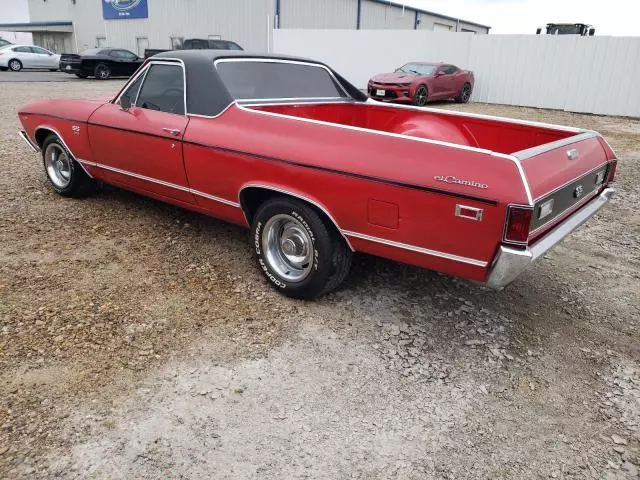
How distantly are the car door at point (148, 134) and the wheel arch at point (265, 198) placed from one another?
57 centimetres

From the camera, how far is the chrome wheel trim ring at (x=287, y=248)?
11.4 ft

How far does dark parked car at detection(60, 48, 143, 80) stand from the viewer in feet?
69.6

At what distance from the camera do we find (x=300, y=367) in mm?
2902

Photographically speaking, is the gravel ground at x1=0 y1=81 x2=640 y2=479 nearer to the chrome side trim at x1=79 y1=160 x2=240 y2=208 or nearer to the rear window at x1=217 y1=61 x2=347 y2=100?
the chrome side trim at x1=79 y1=160 x2=240 y2=208

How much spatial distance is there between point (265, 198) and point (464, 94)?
48.5ft

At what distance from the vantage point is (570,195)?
310 centimetres

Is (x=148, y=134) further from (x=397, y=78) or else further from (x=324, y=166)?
A: (x=397, y=78)

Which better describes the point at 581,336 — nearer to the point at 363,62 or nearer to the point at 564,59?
the point at 564,59

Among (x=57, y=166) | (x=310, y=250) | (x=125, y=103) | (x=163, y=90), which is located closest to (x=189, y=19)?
(x=57, y=166)

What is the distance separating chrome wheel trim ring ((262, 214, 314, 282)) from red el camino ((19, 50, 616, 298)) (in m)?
0.01

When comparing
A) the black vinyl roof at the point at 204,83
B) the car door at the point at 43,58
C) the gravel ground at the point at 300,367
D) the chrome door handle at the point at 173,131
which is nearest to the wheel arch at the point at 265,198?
the gravel ground at the point at 300,367

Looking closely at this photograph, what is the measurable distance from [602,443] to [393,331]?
4.11ft

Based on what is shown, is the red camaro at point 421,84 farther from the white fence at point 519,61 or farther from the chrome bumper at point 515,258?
the chrome bumper at point 515,258

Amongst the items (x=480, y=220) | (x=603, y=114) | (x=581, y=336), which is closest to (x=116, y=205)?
(x=480, y=220)
